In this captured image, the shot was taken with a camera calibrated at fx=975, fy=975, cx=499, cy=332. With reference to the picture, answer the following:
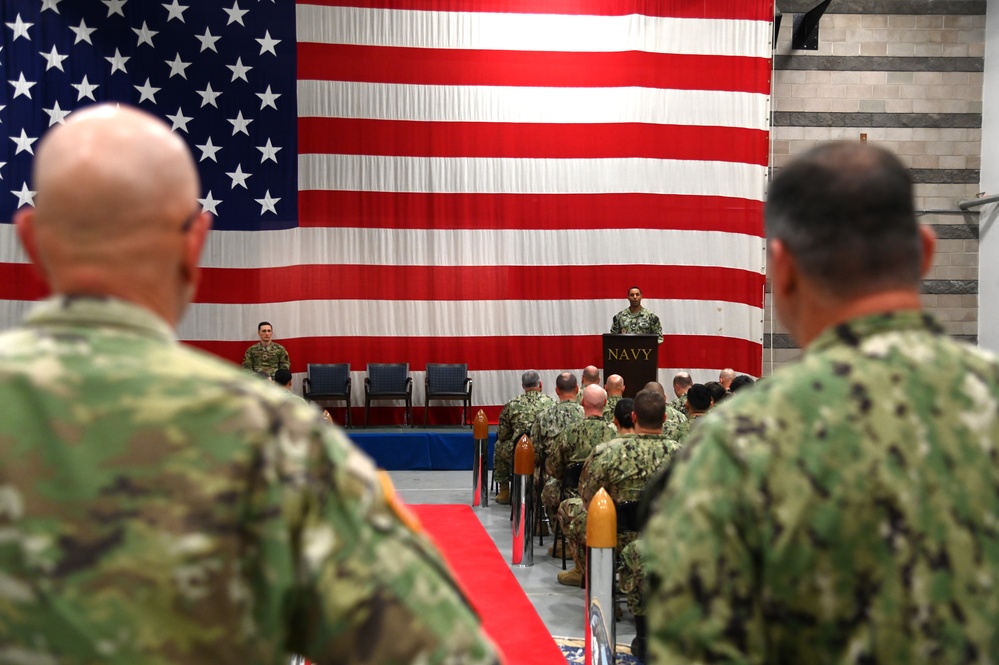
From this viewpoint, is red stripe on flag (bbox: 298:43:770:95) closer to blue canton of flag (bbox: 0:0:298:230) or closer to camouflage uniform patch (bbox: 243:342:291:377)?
blue canton of flag (bbox: 0:0:298:230)

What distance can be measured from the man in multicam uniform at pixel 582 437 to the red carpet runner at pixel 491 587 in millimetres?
814

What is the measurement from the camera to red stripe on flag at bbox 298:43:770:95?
12.4 meters

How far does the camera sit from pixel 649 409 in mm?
5336

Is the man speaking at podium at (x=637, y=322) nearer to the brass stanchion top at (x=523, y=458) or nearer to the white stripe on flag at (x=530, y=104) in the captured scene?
the white stripe on flag at (x=530, y=104)

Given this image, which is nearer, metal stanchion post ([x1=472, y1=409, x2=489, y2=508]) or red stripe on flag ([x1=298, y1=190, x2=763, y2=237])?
metal stanchion post ([x1=472, y1=409, x2=489, y2=508])

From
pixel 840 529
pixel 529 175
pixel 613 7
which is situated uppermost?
pixel 613 7

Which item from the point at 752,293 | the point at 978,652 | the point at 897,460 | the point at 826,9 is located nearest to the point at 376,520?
the point at 897,460

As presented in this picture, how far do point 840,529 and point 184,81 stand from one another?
39.5 feet

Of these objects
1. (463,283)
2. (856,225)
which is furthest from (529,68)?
(856,225)

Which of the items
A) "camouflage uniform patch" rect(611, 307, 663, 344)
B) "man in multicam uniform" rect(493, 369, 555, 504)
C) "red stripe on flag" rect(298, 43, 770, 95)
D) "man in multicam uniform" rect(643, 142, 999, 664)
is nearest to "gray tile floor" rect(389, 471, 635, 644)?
"man in multicam uniform" rect(493, 369, 555, 504)

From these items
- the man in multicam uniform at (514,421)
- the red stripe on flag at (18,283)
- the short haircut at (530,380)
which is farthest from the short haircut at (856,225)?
the red stripe on flag at (18,283)

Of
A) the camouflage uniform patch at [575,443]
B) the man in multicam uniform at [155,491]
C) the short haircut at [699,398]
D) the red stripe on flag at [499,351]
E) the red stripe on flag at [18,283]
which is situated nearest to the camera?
the man in multicam uniform at [155,491]

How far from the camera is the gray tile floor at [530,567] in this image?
5906mm

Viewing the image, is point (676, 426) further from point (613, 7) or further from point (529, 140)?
point (613, 7)
